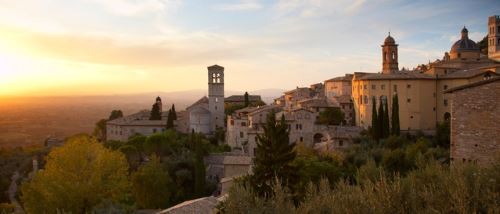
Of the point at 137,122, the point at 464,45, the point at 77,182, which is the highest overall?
the point at 464,45

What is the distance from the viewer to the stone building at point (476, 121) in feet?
31.3

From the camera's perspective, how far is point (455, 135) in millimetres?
10180

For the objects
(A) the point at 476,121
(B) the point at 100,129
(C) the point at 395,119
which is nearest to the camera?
(A) the point at 476,121

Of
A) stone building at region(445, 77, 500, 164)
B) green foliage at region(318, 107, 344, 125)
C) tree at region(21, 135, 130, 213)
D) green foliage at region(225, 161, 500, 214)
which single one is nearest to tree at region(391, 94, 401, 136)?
green foliage at region(318, 107, 344, 125)

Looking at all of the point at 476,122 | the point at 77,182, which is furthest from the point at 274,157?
the point at 476,122

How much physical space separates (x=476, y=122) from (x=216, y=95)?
147ft

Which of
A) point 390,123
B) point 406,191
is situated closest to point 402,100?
point 390,123

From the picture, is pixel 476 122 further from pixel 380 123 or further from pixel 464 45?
pixel 464 45

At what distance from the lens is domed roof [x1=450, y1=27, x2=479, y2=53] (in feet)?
173

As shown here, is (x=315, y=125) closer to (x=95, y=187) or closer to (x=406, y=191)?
(x=95, y=187)

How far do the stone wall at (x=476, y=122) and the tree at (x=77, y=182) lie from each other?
16338 millimetres

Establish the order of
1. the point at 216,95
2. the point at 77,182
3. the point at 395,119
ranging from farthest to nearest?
the point at 216,95 → the point at 395,119 → the point at 77,182

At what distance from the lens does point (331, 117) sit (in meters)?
42.5

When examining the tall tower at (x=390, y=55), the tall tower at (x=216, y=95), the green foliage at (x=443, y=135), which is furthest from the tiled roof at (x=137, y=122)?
the green foliage at (x=443, y=135)
